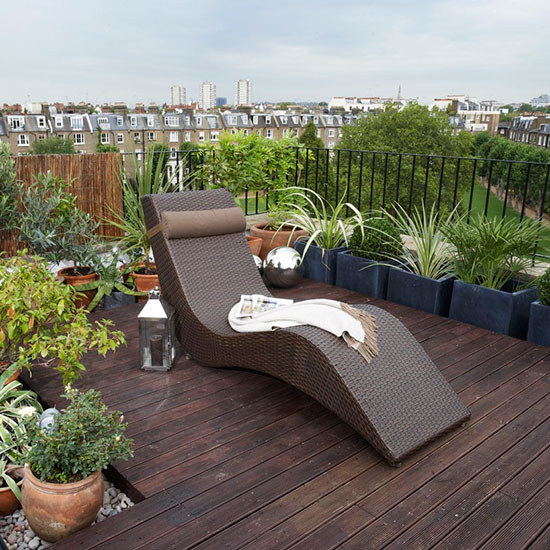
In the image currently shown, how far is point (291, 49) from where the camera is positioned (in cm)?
3572

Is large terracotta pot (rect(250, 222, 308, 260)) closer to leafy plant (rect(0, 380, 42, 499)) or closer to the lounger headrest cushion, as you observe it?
the lounger headrest cushion

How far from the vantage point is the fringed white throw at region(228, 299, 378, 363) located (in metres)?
2.57

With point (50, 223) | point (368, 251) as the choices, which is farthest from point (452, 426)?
point (50, 223)

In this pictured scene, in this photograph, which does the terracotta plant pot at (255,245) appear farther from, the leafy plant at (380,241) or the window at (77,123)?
the window at (77,123)

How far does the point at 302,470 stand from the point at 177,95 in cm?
9928

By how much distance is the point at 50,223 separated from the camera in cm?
449

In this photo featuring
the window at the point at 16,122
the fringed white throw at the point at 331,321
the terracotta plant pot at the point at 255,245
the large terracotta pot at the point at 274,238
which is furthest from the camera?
the window at the point at 16,122

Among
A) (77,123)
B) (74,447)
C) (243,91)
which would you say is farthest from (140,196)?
(243,91)

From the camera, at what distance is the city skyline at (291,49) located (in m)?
23.4

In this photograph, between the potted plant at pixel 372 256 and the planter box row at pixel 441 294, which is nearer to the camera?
the planter box row at pixel 441 294

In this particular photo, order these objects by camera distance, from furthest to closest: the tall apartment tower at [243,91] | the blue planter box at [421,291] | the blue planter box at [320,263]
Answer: the tall apartment tower at [243,91] < the blue planter box at [320,263] < the blue planter box at [421,291]

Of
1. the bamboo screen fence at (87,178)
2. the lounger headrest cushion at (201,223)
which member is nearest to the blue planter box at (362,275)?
the lounger headrest cushion at (201,223)

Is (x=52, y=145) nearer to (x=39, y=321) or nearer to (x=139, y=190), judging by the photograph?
(x=139, y=190)

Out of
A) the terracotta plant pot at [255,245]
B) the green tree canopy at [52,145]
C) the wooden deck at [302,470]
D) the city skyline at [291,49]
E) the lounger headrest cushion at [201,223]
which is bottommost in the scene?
the green tree canopy at [52,145]
